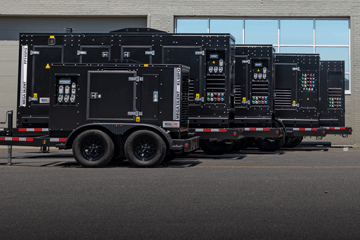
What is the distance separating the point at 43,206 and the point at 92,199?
31.6 inches

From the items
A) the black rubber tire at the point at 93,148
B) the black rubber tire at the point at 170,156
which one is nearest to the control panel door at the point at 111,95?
the black rubber tire at the point at 93,148

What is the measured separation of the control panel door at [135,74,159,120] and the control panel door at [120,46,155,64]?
2.57m

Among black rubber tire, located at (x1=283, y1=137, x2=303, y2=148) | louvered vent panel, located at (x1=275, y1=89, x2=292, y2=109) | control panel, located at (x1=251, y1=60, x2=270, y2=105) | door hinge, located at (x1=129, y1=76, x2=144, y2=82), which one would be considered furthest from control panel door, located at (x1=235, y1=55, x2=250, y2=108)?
door hinge, located at (x1=129, y1=76, x2=144, y2=82)

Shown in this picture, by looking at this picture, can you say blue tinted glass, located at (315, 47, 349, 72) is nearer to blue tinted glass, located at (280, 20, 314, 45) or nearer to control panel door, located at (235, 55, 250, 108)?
blue tinted glass, located at (280, 20, 314, 45)

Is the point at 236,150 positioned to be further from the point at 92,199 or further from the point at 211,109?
the point at 92,199

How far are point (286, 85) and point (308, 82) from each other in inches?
→ 40.9

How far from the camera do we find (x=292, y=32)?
1074 inches

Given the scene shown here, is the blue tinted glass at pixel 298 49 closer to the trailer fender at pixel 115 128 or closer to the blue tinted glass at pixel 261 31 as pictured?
the blue tinted glass at pixel 261 31

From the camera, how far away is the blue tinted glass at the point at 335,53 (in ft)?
88.4

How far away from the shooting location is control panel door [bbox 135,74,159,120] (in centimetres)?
1288

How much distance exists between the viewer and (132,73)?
12.9m

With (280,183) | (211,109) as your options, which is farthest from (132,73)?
(280,183)

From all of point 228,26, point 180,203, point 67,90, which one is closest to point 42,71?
point 67,90

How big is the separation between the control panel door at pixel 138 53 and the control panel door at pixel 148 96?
8.43ft
